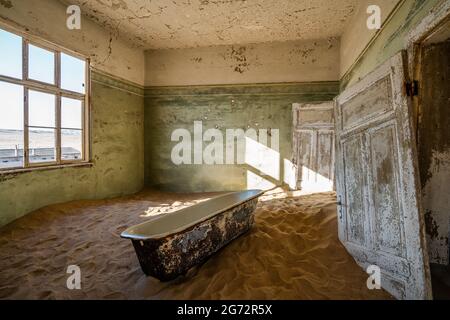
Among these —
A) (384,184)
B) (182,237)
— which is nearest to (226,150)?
(182,237)

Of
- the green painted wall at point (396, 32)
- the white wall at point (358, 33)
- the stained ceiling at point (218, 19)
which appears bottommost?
the green painted wall at point (396, 32)

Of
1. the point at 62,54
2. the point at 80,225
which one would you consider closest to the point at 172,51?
the point at 62,54

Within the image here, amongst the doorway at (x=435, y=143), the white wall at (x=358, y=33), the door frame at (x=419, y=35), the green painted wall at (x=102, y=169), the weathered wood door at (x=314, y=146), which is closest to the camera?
the door frame at (x=419, y=35)

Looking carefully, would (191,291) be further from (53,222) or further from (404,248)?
(53,222)

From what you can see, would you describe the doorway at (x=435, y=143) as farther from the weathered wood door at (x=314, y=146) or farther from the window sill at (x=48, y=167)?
the window sill at (x=48, y=167)

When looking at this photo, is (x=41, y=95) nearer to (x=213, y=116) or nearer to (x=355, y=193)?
(x=213, y=116)

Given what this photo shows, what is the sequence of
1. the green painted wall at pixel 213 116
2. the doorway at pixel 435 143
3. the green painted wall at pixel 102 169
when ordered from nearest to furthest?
the doorway at pixel 435 143 < the green painted wall at pixel 102 169 < the green painted wall at pixel 213 116

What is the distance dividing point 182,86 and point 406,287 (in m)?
5.84

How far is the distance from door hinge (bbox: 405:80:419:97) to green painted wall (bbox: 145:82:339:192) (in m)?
3.90

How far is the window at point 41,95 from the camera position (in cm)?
352

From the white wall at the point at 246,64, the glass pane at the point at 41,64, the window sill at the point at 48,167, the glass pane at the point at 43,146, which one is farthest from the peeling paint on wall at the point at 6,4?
the white wall at the point at 246,64

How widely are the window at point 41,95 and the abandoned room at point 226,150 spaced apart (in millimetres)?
25
